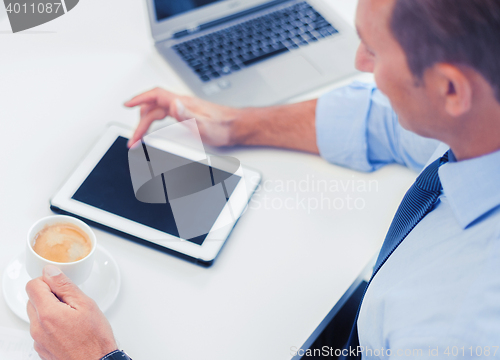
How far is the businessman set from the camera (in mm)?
510

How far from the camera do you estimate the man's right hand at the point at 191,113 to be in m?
0.92

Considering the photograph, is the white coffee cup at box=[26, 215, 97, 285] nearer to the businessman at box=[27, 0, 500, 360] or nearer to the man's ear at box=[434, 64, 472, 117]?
the businessman at box=[27, 0, 500, 360]

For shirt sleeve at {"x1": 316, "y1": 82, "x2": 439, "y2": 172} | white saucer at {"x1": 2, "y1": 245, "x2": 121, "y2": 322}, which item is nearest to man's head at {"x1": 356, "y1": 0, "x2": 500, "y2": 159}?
shirt sleeve at {"x1": 316, "y1": 82, "x2": 439, "y2": 172}

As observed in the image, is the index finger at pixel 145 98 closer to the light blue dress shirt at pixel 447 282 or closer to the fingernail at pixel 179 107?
the fingernail at pixel 179 107

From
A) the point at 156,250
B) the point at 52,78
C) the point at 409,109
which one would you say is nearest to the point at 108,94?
the point at 52,78

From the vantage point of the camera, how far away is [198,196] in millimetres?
826

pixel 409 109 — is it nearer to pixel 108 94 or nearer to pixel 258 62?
pixel 258 62

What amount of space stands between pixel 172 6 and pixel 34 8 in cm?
33

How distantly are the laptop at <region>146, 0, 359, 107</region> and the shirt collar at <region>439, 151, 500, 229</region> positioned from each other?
0.47 m

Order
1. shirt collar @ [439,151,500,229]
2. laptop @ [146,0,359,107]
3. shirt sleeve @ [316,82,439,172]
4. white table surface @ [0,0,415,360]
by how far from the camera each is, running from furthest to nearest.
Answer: laptop @ [146,0,359,107]
shirt sleeve @ [316,82,439,172]
white table surface @ [0,0,415,360]
shirt collar @ [439,151,500,229]

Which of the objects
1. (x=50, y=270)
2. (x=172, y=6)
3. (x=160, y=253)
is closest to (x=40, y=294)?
(x=50, y=270)

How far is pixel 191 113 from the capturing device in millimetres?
946

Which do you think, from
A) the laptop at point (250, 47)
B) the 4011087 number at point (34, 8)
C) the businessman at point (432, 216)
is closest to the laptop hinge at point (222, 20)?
the laptop at point (250, 47)

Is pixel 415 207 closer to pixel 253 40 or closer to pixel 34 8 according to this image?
pixel 253 40
